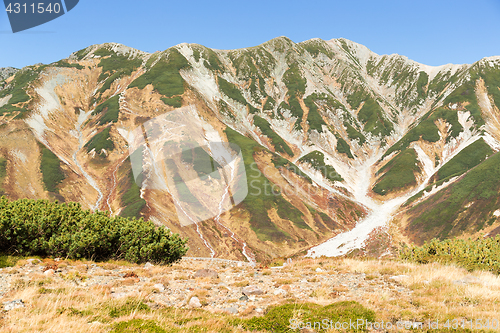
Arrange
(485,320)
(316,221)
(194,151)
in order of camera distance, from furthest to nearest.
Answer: (194,151) → (316,221) → (485,320)

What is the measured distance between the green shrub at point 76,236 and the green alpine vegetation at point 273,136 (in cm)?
13091

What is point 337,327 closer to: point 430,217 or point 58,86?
point 430,217

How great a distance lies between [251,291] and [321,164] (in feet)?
427

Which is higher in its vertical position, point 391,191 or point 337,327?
point 337,327

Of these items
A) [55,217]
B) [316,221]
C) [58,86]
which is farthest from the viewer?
[58,86]

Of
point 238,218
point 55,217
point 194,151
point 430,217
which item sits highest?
point 194,151

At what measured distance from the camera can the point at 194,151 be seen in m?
109

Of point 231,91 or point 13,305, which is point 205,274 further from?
point 231,91

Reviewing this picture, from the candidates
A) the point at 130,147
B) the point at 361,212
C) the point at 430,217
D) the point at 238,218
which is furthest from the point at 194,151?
the point at 430,217

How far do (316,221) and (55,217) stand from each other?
8808cm

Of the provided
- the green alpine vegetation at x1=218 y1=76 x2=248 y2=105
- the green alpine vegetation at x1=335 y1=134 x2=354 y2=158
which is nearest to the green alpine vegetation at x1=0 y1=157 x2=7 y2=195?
the green alpine vegetation at x1=218 y1=76 x2=248 y2=105

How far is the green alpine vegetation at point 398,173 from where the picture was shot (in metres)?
128

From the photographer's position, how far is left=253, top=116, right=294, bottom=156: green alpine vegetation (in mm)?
152113

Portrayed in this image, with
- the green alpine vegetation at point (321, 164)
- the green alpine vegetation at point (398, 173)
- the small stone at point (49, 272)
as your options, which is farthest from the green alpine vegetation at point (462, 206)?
the small stone at point (49, 272)
